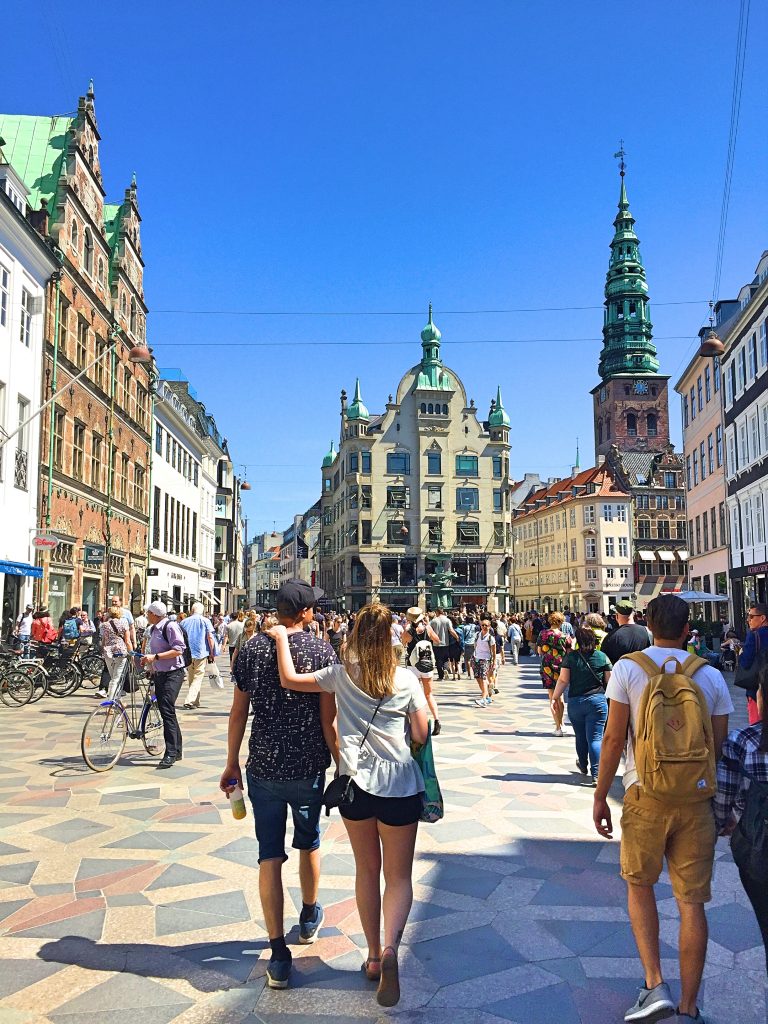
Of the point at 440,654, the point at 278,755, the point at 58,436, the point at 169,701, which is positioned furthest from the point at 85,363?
the point at 278,755

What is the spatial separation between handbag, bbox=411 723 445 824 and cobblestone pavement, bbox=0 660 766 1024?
2.85ft

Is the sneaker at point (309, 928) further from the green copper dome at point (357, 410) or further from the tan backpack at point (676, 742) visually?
the green copper dome at point (357, 410)

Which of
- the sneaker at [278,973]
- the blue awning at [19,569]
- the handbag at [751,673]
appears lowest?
the sneaker at [278,973]

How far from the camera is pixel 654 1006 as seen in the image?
378 centimetres

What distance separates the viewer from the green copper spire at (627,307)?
102000 millimetres

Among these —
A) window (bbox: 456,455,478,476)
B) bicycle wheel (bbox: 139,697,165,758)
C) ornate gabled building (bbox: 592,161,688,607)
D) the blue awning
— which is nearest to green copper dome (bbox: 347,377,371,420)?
window (bbox: 456,455,478,476)

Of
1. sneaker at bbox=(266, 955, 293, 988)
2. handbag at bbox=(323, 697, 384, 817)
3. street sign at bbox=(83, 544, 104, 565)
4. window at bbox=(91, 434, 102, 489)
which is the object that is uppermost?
window at bbox=(91, 434, 102, 489)

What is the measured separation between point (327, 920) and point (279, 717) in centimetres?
165

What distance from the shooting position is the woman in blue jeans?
9.12m

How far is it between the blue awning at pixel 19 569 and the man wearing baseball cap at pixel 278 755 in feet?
65.4

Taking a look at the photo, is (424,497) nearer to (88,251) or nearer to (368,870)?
(88,251)

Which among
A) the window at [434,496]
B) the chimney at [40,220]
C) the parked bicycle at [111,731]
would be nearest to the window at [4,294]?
the chimney at [40,220]

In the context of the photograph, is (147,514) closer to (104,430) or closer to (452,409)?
(104,430)

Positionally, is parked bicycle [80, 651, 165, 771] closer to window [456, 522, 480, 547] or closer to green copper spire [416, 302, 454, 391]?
window [456, 522, 480, 547]
